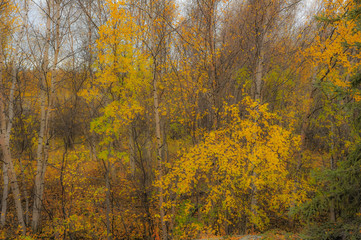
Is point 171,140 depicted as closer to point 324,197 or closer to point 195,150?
point 195,150

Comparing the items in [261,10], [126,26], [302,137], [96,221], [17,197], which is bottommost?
[96,221]

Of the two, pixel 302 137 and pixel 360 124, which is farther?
pixel 302 137

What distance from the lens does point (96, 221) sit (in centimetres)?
1031

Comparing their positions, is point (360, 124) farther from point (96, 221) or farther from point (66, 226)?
point (96, 221)

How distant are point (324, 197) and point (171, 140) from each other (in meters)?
14.5

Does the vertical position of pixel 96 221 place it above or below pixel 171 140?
below

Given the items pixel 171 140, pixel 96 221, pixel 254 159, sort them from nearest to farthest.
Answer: pixel 254 159, pixel 96 221, pixel 171 140

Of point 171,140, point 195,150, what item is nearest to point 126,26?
point 195,150

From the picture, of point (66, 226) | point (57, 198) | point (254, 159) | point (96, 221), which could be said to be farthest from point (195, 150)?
point (57, 198)

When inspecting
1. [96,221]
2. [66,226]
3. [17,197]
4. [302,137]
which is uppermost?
[302,137]

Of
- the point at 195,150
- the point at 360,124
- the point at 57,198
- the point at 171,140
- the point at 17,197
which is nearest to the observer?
the point at 360,124

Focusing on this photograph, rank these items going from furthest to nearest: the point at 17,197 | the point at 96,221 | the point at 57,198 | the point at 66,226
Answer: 1. the point at 57,198
2. the point at 96,221
3. the point at 66,226
4. the point at 17,197

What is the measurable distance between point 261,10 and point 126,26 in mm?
5408

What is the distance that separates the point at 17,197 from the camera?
7098 millimetres
